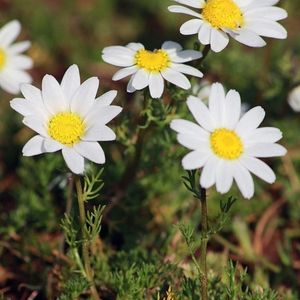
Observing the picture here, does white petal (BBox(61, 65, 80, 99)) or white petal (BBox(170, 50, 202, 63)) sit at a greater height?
white petal (BBox(170, 50, 202, 63))

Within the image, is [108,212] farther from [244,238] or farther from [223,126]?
[223,126]

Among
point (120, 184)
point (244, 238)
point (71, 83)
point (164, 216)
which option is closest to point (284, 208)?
point (244, 238)

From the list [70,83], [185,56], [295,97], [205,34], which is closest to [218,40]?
[205,34]

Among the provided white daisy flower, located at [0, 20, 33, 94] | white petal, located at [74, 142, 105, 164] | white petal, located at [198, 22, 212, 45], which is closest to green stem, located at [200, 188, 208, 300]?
white petal, located at [74, 142, 105, 164]

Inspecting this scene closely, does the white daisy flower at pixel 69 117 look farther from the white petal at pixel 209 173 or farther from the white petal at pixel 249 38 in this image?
the white petal at pixel 249 38

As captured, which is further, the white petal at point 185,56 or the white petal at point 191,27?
the white petal at point 185,56

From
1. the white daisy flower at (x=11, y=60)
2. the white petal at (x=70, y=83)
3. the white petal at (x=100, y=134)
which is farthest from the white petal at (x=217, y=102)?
the white daisy flower at (x=11, y=60)

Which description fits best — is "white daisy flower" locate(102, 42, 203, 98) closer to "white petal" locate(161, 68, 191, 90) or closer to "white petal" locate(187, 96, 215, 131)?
"white petal" locate(161, 68, 191, 90)
